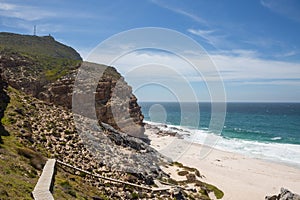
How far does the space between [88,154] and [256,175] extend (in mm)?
26214

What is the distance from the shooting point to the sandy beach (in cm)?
3122

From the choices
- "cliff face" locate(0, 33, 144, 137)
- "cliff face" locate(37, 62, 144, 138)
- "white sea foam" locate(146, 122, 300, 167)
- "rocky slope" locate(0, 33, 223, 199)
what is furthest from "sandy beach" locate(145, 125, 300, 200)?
"cliff face" locate(0, 33, 144, 137)

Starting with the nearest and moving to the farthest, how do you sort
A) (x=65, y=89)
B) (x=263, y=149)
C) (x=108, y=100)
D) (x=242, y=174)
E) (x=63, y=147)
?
1. (x=63, y=147)
2. (x=242, y=174)
3. (x=65, y=89)
4. (x=108, y=100)
5. (x=263, y=149)

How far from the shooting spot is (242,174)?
3928cm

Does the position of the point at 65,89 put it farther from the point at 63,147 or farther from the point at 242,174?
the point at 242,174

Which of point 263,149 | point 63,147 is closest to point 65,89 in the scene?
point 63,147

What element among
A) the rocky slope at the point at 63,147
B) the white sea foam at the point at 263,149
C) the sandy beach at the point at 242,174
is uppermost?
the rocky slope at the point at 63,147

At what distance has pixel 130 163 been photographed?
25.8m

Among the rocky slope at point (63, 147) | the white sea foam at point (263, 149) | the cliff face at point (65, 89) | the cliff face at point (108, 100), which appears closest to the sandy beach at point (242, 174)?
the white sea foam at point (263, 149)

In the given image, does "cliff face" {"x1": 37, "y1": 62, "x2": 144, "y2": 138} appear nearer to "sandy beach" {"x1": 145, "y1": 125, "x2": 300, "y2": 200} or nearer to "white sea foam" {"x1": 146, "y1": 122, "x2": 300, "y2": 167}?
"sandy beach" {"x1": 145, "y1": 125, "x2": 300, "y2": 200}

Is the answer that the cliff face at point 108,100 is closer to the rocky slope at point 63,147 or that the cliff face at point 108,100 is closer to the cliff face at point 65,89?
the cliff face at point 65,89

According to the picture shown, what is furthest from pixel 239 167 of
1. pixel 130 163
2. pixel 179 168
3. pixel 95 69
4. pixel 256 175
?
pixel 95 69

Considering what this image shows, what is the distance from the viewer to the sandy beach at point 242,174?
102ft

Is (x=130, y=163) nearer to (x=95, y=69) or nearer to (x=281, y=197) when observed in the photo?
(x=281, y=197)
